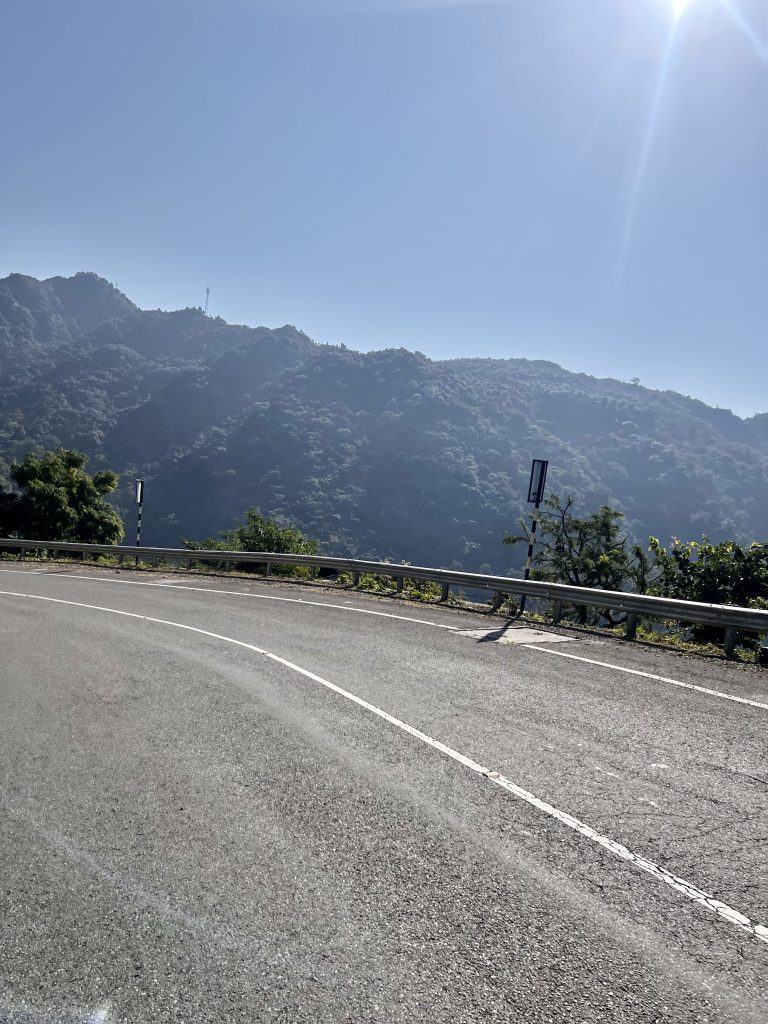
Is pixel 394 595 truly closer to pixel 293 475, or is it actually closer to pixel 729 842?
pixel 729 842

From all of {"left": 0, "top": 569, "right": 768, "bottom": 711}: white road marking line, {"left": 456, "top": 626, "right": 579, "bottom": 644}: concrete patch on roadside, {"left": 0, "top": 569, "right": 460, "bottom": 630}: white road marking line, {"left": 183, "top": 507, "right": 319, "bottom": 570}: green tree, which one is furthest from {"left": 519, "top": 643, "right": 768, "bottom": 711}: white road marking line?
{"left": 183, "top": 507, "right": 319, "bottom": 570}: green tree

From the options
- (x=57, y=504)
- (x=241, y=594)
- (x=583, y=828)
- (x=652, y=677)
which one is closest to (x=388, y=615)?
(x=241, y=594)

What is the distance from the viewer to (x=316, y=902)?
3.44 m

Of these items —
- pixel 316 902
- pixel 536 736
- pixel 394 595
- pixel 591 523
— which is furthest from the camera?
pixel 591 523

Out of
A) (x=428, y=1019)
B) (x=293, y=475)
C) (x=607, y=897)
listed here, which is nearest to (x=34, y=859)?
(x=428, y=1019)

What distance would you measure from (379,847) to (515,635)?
8461 millimetres

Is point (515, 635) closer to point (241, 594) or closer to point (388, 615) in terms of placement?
point (388, 615)

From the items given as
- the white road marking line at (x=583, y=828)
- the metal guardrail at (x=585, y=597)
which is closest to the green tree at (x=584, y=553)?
the metal guardrail at (x=585, y=597)

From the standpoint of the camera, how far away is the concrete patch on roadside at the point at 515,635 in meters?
11.7

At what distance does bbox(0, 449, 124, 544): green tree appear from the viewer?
44625 mm

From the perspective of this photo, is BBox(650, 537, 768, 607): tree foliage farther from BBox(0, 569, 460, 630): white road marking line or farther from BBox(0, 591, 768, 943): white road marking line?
BBox(0, 591, 768, 943): white road marking line

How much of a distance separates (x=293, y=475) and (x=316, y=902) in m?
172

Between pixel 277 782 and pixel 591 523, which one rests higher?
pixel 591 523

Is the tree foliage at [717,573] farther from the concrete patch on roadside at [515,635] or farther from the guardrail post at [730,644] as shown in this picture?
the concrete patch on roadside at [515,635]
